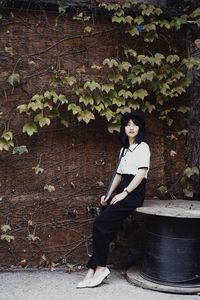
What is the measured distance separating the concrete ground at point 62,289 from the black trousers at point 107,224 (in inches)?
11.5

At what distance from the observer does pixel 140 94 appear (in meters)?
5.40

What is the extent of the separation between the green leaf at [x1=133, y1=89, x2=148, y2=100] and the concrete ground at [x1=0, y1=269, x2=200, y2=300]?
83.4 inches

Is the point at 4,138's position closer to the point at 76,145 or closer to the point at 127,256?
the point at 76,145

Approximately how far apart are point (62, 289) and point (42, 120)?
190 cm

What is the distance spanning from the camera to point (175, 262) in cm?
469

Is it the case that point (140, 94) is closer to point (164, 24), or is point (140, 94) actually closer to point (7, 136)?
point (164, 24)

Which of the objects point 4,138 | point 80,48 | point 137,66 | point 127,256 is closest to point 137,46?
point 137,66

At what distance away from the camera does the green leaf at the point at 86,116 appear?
528cm

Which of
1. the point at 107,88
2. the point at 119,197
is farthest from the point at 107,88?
the point at 119,197

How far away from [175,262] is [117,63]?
2398 mm

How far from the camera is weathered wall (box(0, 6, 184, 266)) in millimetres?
5332

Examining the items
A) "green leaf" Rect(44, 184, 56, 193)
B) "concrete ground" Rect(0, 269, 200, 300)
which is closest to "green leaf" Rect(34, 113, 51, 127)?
"green leaf" Rect(44, 184, 56, 193)

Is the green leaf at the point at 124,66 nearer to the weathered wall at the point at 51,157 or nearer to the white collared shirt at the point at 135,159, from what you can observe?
the weathered wall at the point at 51,157

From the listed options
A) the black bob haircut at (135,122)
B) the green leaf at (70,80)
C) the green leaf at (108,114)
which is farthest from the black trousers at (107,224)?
the green leaf at (70,80)
